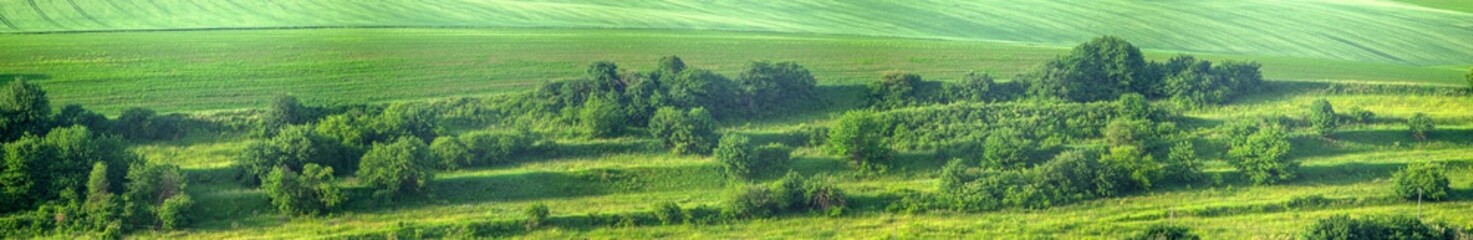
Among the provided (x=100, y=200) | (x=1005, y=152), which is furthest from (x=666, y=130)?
(x=100, y=200)

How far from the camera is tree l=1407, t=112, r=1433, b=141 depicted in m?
53.5

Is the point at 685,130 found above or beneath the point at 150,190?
beneath

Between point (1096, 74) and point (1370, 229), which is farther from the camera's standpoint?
point (1096, 74)

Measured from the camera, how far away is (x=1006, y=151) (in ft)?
157

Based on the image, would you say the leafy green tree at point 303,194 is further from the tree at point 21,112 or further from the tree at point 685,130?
the tree at point 685,130

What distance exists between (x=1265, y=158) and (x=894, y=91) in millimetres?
15062

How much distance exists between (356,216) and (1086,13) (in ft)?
176

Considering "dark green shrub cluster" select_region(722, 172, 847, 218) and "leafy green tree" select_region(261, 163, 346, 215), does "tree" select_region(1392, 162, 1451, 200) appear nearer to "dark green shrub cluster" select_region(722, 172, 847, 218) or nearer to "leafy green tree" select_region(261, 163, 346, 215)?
→ "dark green shrub cluster" select_region(722, 172, 847, 218)

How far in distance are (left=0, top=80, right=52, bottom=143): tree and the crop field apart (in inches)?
3.8

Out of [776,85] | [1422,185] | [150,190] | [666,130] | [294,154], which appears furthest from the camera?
[776,85]

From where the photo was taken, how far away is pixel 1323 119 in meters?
53.1

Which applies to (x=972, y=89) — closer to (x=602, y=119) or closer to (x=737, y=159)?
(x=737, y=159)

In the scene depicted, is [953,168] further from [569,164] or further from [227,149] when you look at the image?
[227,149]

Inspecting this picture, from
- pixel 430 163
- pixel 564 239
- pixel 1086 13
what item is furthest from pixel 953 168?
pixel 1086 13
